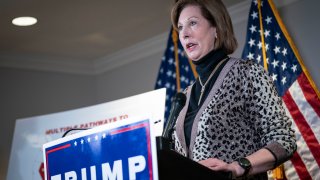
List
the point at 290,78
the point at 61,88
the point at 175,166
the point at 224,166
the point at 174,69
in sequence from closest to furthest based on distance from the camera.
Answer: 1. the point at 175,166
2. the point at 224,166
3. the point at 290,78
4. the point at 174,69
5. the point at 61,88

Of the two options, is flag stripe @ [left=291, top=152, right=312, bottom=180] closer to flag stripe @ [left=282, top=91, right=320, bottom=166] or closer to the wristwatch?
flag stripe @ [left=282, top=91, right=320, bottom=166]

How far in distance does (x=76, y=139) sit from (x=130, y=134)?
0.24 metres

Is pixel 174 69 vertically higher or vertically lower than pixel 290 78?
higher

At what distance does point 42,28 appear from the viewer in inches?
197

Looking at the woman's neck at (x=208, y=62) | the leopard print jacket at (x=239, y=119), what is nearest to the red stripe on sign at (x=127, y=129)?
the leopard print jacket at (x=239, y=119)

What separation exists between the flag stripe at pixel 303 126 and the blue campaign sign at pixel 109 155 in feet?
8.88

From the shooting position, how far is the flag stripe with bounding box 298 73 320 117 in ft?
12.6

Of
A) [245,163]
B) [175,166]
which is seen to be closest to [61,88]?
[245,163]

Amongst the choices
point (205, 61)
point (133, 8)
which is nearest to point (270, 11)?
point (133, 8)

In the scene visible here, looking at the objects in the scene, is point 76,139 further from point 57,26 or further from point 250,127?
point 57,26

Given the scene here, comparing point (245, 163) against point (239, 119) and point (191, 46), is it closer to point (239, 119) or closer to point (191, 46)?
point (239, 119)

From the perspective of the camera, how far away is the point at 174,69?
498cm

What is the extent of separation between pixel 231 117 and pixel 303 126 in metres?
2.46

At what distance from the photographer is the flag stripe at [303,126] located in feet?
12.4
